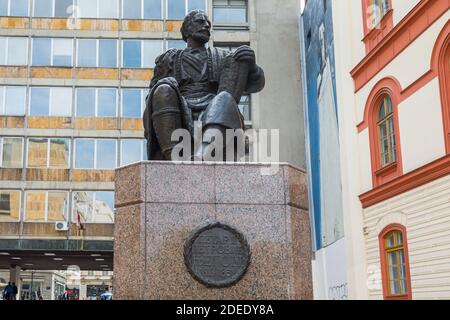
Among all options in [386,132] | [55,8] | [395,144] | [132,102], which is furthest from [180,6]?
[395,144]

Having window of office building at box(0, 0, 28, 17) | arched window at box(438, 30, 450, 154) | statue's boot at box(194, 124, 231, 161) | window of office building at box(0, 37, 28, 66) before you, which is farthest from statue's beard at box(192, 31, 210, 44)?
window of office building at box(0, 0, 28, 17)

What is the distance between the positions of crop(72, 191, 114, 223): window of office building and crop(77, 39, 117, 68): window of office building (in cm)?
579

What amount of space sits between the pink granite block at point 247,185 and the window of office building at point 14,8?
2654 centimetres

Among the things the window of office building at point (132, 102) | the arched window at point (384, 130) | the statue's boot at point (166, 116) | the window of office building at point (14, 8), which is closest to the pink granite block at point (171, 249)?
the statue's boot at point (166, 116)

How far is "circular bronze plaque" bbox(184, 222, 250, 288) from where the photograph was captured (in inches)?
222

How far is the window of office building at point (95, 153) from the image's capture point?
28969mm

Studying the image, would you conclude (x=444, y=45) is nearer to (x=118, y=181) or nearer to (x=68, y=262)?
(x=118, y=181)

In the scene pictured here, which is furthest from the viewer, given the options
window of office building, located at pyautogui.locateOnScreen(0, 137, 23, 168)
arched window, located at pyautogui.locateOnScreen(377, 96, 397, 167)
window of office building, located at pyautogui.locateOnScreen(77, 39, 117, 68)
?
window of office building, located at pyautogui.locateOnScreen(77, 39, 117, 68)

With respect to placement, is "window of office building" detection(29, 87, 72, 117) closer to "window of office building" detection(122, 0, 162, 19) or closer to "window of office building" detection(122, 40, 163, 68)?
"window of office building" detection(122, 40, 163, 68)

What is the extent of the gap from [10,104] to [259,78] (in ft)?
79.1

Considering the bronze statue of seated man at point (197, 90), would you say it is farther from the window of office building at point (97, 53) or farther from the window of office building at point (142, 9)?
the window of office building at point (142, 9)

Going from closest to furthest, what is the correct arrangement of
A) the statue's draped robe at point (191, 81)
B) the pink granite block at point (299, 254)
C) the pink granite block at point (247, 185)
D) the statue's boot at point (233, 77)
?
1. the pink granite block at point (299, 254)
2. the pink granite block at point (247, 185)
3. the statue's draped robe at point (191, 81)
4. the statue's boot at point (233, 77)

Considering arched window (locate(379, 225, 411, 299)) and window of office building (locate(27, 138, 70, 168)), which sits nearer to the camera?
arched window (locate(379, 225, 411, 299))

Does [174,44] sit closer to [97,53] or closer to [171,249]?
[97,53]
